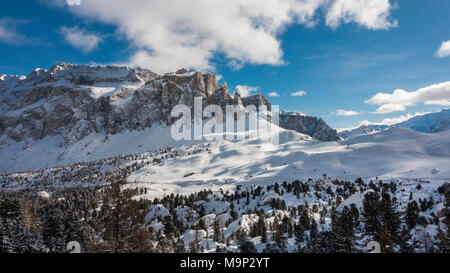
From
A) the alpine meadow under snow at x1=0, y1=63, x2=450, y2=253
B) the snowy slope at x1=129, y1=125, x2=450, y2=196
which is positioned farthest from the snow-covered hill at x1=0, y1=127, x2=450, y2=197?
the alpine meadow under snow at x1=0, y1=63, x2=450, y2=253

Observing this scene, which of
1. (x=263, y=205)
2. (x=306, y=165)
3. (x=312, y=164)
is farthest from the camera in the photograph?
(x=312, y=164)

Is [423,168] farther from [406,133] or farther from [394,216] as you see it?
[394,216]

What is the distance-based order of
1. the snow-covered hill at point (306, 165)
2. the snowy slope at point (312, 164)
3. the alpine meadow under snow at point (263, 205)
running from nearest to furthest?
the alpine meadow under snow at point (263, 205) → the snow-covered hill at point (306, 165) → the snowy slope at point (312, 164)

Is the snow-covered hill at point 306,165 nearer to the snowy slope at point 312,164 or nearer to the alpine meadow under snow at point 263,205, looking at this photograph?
the snowy slope at point 312,164

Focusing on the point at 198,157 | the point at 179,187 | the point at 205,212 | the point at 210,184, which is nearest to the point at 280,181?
the point at 210,184

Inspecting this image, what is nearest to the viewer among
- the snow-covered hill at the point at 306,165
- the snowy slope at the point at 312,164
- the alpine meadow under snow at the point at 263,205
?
the alpine meadow under snow at the point at 263,205

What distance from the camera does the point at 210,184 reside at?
134 metres

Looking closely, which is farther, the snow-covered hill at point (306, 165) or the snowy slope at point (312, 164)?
the snowy slope at point (312, 164)

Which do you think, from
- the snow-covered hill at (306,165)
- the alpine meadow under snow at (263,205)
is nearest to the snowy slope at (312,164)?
the snow-covered hill at (306,165)

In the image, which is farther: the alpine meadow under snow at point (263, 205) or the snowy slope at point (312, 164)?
the snowy slope at point (312, 164)

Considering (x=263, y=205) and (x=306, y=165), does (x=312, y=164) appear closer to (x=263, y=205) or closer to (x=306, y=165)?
(x=306, y=165)

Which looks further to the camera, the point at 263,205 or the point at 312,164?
the point at 312,164

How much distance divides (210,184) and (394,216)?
111039 mm

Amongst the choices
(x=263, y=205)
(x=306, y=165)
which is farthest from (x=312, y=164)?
(x=263, y=205)
